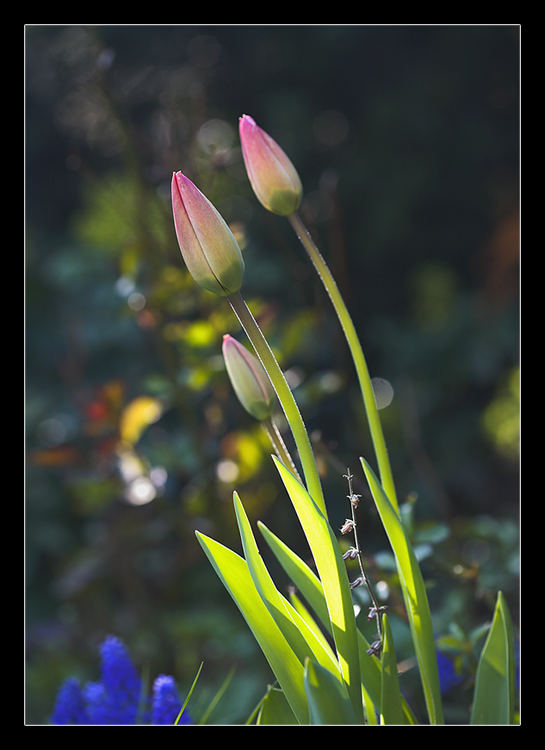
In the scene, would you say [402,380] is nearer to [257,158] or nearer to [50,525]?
[50,525]

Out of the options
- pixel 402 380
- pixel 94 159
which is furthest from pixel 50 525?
pixel 94 159

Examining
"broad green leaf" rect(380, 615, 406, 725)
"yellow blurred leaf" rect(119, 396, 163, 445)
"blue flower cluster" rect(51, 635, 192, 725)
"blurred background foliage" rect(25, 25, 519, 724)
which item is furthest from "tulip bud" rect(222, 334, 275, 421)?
"yellow blurred leaf" rect(119, 396, 163, 445)

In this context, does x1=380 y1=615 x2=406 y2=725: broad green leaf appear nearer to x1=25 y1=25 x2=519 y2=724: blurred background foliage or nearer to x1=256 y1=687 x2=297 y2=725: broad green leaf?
x1=256 y1=687 x2=297 y2=725: broad green leaf

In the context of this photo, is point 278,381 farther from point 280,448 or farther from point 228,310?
point 228,310

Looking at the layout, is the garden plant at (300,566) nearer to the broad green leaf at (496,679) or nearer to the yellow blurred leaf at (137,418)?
the broad green leaf at (496,679)

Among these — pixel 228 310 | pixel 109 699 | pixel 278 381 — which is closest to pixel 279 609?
pixel 278 381

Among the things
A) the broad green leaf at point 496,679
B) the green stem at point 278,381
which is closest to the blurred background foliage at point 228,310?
the broad green leaf at point 496,679
